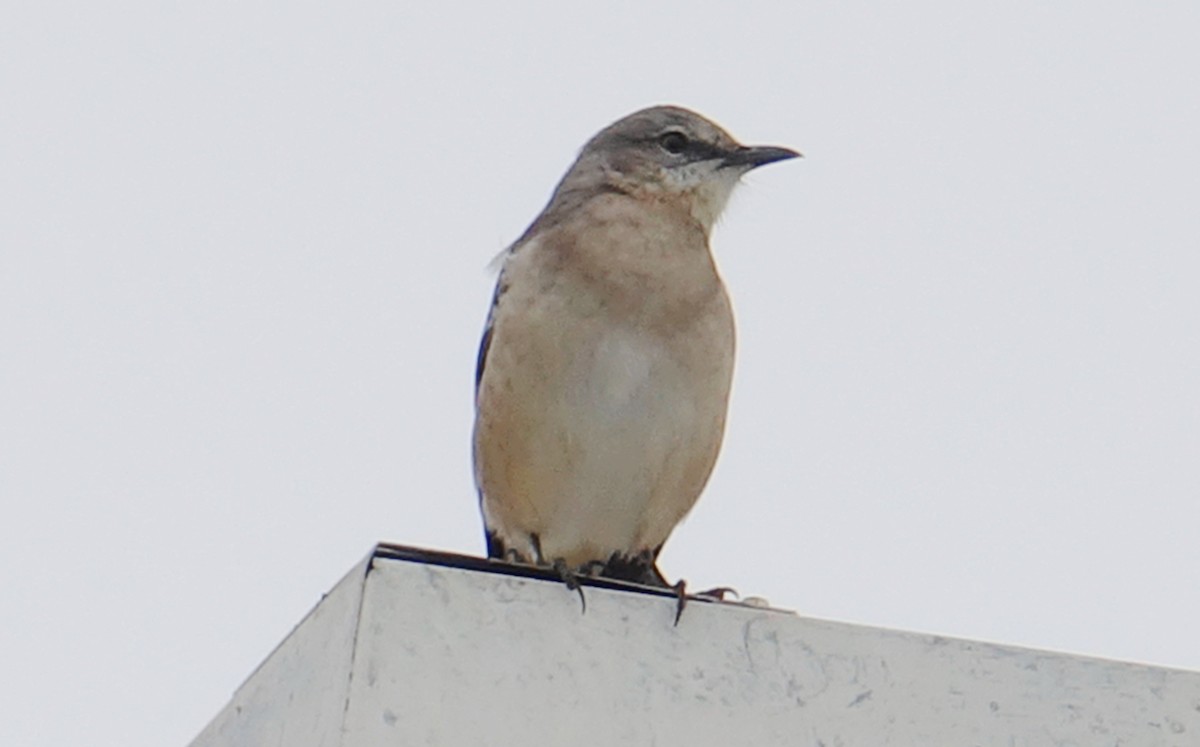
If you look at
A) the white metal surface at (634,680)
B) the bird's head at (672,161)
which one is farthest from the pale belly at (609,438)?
the white metal surface at (634,680)

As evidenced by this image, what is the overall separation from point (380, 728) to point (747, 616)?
0.75 metres

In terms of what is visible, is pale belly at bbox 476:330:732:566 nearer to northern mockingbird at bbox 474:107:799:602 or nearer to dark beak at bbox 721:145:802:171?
northern mockingbird at bbox 474:107:799:602

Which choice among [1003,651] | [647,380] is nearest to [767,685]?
[1003,651]

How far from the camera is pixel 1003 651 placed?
11.0 ft

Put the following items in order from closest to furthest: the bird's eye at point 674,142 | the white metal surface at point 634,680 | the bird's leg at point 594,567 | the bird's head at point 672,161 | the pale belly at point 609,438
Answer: the white metal surface at point 634,680 < the pale belly at point 609,438 < the bird's leg at point 594,567 < the bird's head at point 672,161 < the bird's eye at point 674,142

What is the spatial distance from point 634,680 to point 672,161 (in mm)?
3289

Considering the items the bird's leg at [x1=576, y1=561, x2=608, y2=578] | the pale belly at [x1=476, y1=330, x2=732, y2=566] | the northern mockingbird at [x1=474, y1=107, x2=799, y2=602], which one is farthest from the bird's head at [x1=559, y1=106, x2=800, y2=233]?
the bird's leg at [x1=576, y1=561, x2=608, y2=578]

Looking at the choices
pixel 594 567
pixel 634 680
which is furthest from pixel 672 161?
pixel 634 680

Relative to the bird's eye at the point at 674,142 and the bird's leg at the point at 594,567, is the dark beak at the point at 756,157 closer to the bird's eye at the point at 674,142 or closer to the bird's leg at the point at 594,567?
the bird's eye at the point at 674,142

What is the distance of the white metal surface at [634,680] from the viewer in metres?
2.99

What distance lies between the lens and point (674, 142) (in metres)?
6.31

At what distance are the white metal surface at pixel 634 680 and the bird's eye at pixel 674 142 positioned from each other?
311 centimetres

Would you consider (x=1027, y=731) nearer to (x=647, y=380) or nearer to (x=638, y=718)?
(x=638, y=718)

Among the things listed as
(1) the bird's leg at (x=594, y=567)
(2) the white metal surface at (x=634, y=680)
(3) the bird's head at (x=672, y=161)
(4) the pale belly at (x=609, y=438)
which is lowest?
(2) the white metal surface at (x=634, y=680)
